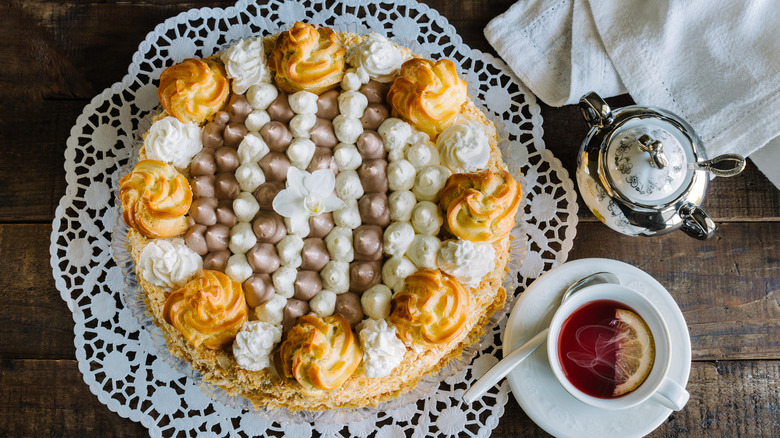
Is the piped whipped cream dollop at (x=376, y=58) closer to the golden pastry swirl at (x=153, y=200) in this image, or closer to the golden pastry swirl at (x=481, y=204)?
the golden pastry swirl at (x=481, y=204)

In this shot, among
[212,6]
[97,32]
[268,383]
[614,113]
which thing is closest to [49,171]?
[97,32]

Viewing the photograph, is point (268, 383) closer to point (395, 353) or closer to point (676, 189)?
point (395, 353)

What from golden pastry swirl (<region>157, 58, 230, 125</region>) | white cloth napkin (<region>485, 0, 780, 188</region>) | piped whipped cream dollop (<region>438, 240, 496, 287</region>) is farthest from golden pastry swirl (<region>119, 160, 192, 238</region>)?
white cloth napkin (<region>485, 0, 780, 188</region>)

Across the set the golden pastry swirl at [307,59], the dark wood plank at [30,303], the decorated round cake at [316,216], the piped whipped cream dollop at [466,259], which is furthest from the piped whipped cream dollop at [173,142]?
the piped whipped cream dollop at [466,259]

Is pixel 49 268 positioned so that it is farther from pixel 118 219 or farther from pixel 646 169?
pixel 646 169

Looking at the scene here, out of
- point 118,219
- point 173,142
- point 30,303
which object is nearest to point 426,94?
point 173,142

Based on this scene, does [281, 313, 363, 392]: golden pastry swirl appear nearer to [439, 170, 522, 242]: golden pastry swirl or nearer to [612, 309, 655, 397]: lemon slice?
[439, 170, 522, 242]: golden pastry swirl
